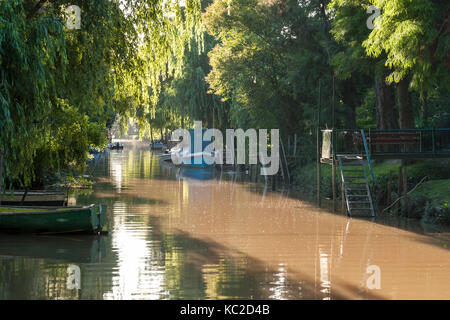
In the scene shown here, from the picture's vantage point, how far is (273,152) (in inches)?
1567

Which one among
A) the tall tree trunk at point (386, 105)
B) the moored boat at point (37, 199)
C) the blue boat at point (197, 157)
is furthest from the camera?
the blue boat at point (197, 157)

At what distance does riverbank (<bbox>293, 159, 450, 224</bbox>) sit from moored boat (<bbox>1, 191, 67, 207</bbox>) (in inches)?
461

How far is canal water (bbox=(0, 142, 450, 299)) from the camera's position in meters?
11.7

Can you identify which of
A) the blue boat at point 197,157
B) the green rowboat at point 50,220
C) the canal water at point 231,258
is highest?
the blue boat at point 197,157

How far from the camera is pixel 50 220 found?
1708 cm

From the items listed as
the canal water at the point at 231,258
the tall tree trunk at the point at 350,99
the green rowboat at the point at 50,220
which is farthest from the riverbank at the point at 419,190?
the green rowboat at the point at 50,220

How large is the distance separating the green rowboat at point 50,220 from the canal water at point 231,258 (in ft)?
0.92

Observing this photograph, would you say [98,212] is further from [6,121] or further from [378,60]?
[378,60]

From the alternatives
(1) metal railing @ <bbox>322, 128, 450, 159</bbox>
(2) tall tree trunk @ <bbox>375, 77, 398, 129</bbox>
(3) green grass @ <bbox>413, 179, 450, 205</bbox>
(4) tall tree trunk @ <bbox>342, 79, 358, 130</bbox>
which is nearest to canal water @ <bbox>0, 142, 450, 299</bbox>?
(3) green grass @ <bbox>413, 179, 450, 205</bbox>

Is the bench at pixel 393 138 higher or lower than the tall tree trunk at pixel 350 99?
lower

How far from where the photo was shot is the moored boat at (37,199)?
2019 cm

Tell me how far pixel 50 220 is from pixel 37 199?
4.03 m

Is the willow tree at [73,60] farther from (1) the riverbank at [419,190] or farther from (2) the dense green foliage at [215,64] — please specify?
(1) the riverbank at [419,190]

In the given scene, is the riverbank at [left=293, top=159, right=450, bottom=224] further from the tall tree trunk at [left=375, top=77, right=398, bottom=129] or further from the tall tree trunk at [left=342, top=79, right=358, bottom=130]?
the tall tree trunk at [left=342, top=79, right=358, bottom=130]
